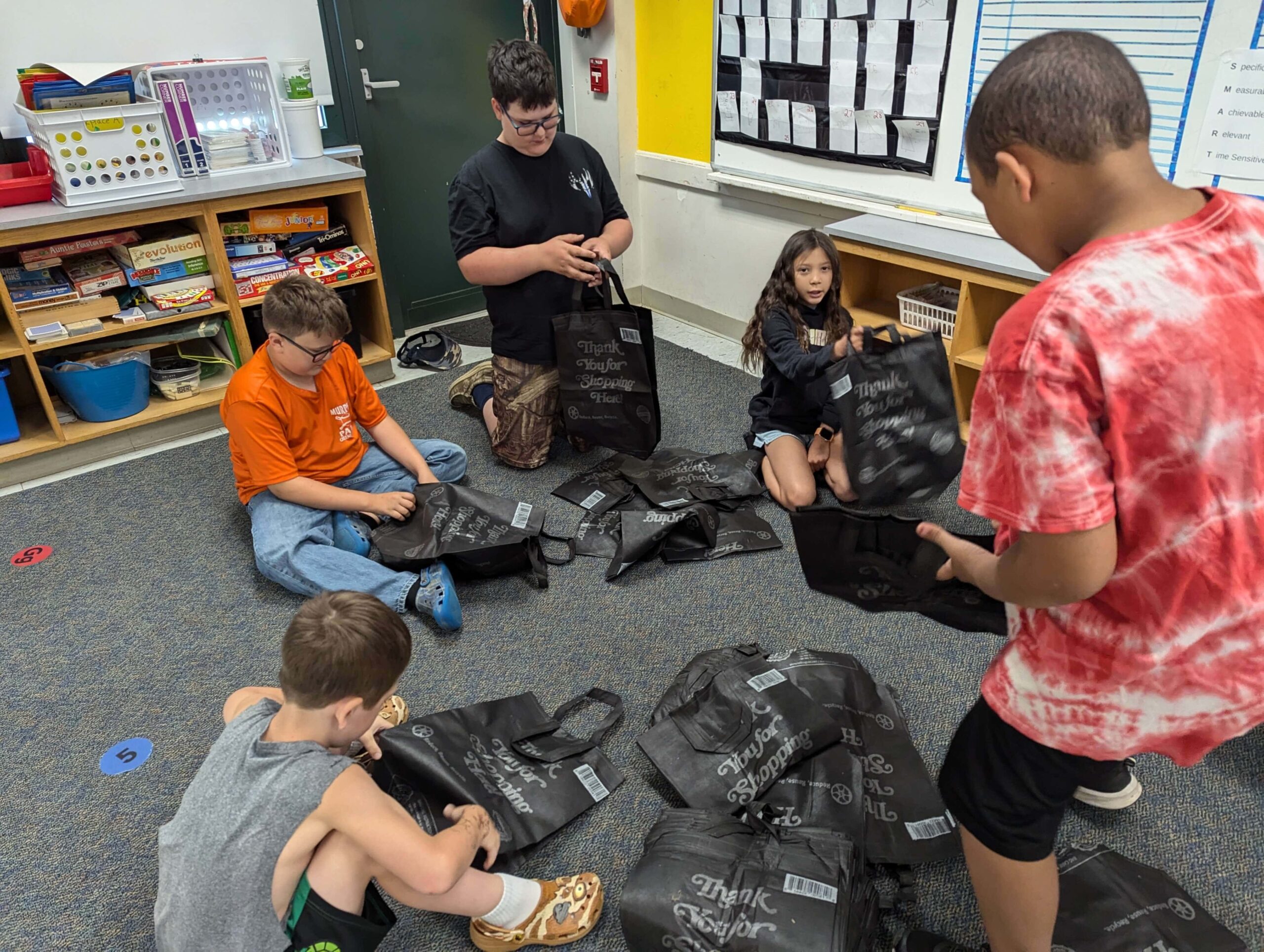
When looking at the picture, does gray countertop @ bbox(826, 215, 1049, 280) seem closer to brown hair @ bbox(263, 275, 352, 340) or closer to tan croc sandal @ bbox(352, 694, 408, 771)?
brown hair @ bbox(263, 275, 352, 340)

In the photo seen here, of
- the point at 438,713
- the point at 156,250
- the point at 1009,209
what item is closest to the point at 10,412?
the point at 156,250

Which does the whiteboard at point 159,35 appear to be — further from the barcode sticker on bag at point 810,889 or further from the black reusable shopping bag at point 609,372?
the barcode sticker on bag at point 810,889

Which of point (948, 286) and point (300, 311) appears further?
point (948, 286)

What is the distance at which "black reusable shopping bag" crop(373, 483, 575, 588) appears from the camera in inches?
88.1

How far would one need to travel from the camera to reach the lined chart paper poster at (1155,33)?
226 centimetres

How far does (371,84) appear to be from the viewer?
12.0 feet

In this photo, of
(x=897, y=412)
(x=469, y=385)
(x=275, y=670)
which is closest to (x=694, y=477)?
(x=897, y=412)

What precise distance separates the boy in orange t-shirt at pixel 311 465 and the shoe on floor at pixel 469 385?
0.77 metres

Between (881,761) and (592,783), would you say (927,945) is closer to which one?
(881,761)

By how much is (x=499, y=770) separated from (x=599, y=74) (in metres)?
3.39

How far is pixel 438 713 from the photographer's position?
1.69 metres

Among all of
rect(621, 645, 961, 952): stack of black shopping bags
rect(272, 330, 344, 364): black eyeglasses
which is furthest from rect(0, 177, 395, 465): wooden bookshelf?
rect(621, 645, 961, 952): stack of black shopping bags

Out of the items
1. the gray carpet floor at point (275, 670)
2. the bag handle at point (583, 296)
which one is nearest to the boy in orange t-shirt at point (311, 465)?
the gray carpet floor at point (275, 670)

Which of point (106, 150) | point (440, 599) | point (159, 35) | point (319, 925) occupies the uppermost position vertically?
point (159, 35)
